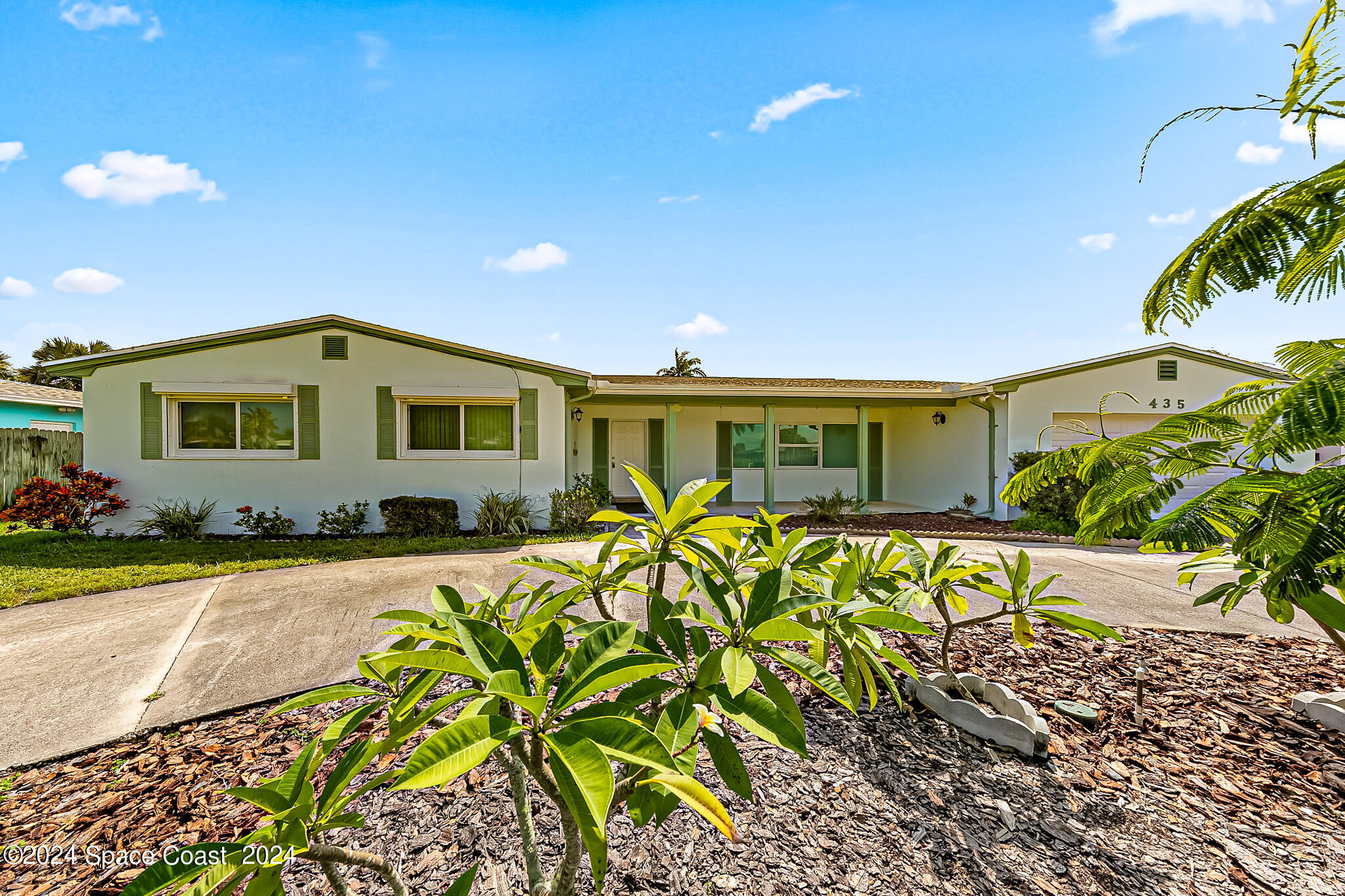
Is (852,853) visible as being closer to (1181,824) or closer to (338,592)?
(1181,824)

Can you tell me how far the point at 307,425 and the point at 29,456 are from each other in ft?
25.6

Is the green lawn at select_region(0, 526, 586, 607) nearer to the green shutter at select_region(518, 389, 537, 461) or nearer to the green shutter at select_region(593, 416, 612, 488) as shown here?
the green shutter at select_region(518, 389, 537, 461)

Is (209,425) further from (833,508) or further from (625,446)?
(833,508)

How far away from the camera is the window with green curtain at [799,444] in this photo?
14094mm

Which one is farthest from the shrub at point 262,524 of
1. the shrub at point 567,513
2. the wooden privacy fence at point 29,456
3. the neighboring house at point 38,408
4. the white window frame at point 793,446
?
the neighboring house at point 38,408

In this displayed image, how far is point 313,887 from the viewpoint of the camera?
5.44 ft

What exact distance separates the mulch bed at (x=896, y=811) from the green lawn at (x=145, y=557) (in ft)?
15.0

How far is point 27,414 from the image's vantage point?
15867 mm

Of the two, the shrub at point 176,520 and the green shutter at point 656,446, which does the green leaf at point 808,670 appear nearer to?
the shrub at point 176,520

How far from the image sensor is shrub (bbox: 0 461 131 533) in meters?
8.63

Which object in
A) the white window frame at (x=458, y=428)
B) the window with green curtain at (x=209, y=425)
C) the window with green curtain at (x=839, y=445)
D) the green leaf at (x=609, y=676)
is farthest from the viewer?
the window with green curtain at (x=839, y=445)

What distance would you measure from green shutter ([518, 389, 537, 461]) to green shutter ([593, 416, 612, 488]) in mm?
3818

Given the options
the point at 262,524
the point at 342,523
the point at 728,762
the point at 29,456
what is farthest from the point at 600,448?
the point at 728,762

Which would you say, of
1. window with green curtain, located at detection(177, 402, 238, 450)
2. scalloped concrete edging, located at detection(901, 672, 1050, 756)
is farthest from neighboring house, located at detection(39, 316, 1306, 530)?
scalloped concrete edging, located at detection(901, 672, 1050, 756)
